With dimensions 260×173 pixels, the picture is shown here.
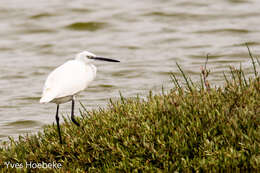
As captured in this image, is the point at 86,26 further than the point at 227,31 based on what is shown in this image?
Yes

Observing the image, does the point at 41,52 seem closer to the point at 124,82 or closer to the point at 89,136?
the point at 124,82

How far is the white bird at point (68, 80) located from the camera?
7480 mm

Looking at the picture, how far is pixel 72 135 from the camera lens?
25.5ft

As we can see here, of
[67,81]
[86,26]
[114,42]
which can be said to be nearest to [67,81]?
[67,81]

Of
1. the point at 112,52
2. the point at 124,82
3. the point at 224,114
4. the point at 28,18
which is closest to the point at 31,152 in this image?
the point at 224,114

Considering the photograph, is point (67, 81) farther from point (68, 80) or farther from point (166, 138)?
point (166, 138)

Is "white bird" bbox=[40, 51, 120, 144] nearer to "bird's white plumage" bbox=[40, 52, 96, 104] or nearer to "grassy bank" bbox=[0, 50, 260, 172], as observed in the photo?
"bird's white plumage" bbox=[40, 52, 96, 104]

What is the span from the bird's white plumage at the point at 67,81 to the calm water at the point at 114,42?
373 centimetres

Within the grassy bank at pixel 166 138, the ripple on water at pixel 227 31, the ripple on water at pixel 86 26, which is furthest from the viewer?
the ripple on water at pixel 86 26

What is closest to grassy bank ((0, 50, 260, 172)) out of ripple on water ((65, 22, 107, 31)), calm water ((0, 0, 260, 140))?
calm water ((0, 0, 260, 140))

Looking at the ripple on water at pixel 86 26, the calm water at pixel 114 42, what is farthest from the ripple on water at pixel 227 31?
the ripple on water at pixel 86 26

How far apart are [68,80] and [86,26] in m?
13.3

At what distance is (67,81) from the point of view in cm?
764

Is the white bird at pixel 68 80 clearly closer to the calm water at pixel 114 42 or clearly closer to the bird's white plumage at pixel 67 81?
the bird's white plumage at pixel 67 81
